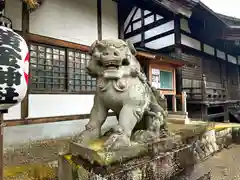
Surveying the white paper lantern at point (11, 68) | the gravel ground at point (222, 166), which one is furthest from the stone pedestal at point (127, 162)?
the white paper lantern at point (11, 68)

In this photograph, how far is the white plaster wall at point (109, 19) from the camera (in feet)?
23.4

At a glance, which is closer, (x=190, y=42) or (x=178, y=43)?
(x=178, y=43)

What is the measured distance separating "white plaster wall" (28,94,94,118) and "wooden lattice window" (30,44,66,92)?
0.25 m

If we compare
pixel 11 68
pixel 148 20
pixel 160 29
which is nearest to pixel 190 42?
pixel 160 29

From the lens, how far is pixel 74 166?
1.85 m

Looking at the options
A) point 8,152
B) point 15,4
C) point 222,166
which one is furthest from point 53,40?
point 222,166

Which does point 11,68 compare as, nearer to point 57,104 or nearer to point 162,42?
point 57,104

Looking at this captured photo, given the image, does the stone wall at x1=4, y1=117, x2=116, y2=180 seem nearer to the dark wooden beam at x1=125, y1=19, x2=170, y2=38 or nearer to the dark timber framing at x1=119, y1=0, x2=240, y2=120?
the dark timber framing at x1=119, y1=0, x2=240, y2=120

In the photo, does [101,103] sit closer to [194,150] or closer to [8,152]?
[194,150]

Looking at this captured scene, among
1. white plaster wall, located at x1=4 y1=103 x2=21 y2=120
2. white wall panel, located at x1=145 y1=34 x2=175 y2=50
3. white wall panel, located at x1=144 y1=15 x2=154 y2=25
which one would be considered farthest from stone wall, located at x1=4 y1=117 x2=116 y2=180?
white wall panel, located at x1=144 y1=15 x2=154 y2=25

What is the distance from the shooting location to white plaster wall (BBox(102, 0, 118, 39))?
7.12m

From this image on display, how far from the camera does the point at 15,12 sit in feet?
16.3

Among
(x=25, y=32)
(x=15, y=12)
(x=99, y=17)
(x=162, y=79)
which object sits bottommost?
(x=162, y=79)

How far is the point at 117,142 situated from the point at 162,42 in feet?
28.8
